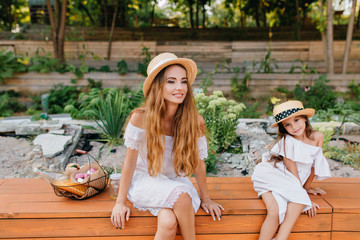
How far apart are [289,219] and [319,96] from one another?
4078 millimetres

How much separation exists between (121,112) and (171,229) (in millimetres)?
2220

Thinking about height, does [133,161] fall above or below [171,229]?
above

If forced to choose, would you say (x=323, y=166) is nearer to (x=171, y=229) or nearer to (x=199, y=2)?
(x=171, y=229)

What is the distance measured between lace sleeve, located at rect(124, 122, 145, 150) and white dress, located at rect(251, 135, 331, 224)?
0.88 m

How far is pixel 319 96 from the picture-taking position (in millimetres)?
5152

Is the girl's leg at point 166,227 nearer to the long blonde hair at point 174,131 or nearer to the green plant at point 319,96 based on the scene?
the long blonde hair at point 174,131

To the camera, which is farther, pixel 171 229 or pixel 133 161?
pixel 133 161

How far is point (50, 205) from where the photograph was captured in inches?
69.2

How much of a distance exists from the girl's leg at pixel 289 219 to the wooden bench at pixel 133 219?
4.2 inches

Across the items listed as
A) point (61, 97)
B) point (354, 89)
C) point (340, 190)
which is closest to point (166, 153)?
point (340, 190)

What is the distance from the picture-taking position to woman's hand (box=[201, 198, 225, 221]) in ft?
5.70

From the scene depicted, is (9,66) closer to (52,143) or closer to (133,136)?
(52,143)

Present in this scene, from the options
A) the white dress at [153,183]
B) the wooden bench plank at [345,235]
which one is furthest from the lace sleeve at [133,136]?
the wooden bench plank at [345,235]

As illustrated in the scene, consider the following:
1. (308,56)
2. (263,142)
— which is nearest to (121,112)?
(263,142)
